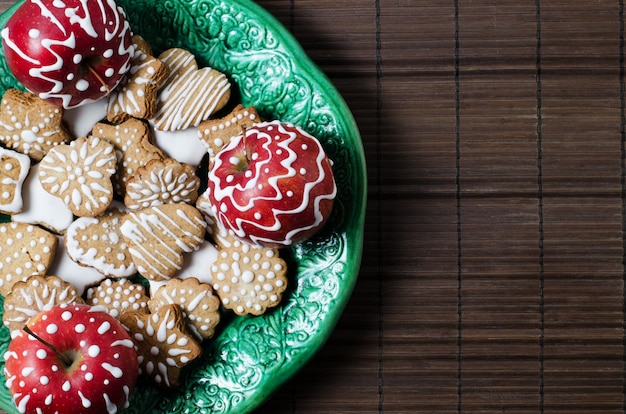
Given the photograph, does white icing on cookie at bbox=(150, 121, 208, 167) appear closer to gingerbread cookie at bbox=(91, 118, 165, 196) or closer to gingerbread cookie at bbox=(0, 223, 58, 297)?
gingerbread cookie at bbox=(91, 118, 165, 196)

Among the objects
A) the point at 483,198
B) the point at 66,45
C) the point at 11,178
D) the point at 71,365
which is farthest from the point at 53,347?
the point at 483,198

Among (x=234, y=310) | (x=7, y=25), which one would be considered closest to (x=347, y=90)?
(x=234, y=310)

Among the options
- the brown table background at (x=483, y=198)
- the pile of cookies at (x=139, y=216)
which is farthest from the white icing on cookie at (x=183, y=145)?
the brown table background at (x=483, y=198)

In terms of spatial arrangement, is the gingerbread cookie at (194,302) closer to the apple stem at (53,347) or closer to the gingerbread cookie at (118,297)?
the gingerbread cookie at (118,297)

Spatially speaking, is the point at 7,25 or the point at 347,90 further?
the point at 347,90

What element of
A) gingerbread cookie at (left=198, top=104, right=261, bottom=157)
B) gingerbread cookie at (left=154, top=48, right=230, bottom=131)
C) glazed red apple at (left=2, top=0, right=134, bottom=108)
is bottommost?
gingerbread cookie at (left=198, top=104, right=261, bottom=157)

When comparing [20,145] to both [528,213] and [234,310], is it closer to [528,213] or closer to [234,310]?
[234,310]

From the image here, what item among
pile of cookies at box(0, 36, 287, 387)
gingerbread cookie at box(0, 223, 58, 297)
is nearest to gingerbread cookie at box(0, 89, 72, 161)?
pile of cookies at box(0, 36, 287, 387)
